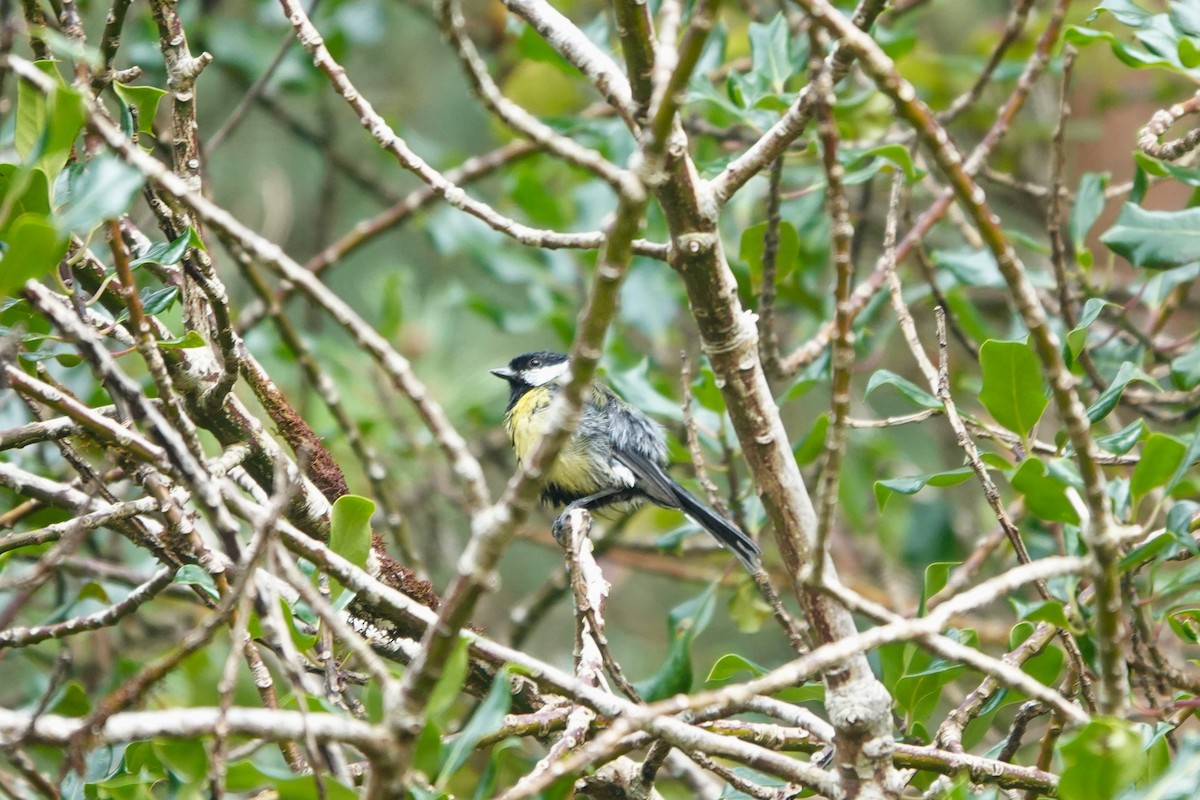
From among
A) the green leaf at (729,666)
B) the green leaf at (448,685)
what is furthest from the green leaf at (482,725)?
the green leaf at (729,666)

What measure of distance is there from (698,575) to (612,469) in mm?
613

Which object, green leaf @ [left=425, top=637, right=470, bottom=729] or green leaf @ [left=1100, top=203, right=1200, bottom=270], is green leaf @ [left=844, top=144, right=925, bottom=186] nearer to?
green leaf @ [left=1100, top=203, right=1200, bottom=270]

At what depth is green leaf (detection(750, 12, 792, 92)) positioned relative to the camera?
10.6 feet

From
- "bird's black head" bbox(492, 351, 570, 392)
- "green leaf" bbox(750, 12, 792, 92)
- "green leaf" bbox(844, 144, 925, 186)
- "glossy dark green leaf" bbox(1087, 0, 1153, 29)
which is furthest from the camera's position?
"bird's black head" bbox(492, 351, 570, 392)

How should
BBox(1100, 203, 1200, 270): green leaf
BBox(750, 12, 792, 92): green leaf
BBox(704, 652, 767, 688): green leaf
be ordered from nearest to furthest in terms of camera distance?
BBox(704, 652, 767, 688): green leaf, BBox(1100, 203, 1200, 270): green leaf, BBox(750, 12, 792, 92): green leaf

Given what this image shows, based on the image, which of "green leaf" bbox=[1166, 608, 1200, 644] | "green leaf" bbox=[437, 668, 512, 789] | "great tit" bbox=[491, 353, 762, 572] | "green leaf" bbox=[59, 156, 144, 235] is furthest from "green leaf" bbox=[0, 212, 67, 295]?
"great tit" bbox=[491, 353, 762, 572]

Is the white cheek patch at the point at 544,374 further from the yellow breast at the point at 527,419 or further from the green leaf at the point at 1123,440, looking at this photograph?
the green leaf at the point at 1123,440

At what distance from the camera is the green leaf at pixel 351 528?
1.90 metres

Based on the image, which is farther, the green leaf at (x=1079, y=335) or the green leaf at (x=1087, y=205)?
the green leaf at (x=1087, y=205)

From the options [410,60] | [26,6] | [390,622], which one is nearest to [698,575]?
[390,622]

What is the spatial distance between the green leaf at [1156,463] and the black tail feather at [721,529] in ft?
3.88

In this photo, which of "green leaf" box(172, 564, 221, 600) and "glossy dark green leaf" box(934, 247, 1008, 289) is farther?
"glossy dark green leaf" box(934, 247, 1008, 289)

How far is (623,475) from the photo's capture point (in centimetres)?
412

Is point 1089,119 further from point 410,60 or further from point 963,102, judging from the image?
point 410,60
